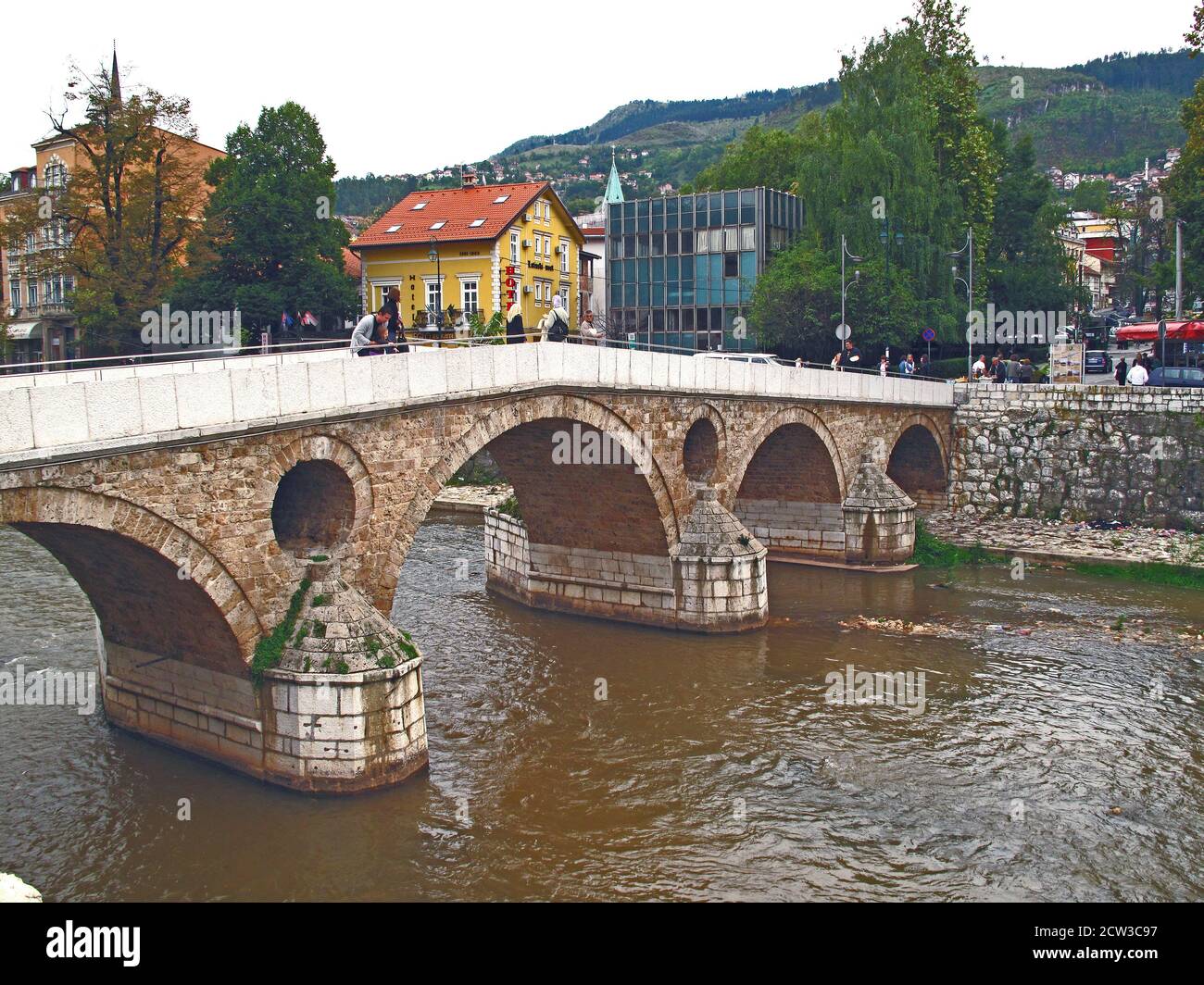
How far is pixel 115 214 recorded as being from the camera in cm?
2619

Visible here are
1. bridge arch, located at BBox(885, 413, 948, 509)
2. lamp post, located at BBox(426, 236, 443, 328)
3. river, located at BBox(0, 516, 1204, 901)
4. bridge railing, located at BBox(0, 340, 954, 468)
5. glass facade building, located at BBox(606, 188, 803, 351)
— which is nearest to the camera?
bridge railing, located at BBox(0, 340, 954, 468)

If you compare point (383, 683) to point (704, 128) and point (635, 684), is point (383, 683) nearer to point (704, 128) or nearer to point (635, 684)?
point (635, 684)

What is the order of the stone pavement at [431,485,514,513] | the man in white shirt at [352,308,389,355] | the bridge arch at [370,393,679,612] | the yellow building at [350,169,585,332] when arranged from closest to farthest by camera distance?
1. the man in white shirt at [352,308,389,355]
2. the bridge arch at [370,393,679,612]
3. the stone pavement at [431,485,514,513]
4. the yellow building at [350,169,585,332]

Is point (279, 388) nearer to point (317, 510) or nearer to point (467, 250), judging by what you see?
point (317, 510)

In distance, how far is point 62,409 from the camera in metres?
10.1

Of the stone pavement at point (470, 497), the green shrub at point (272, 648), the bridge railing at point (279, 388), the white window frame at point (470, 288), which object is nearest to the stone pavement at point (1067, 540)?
the bridge railing at point (279, 388)

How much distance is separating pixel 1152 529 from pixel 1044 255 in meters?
18.0

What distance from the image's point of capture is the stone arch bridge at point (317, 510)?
10844 millimetres

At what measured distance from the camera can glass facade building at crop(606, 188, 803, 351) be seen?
45.5 metres

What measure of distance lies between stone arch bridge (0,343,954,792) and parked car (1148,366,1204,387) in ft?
54.0

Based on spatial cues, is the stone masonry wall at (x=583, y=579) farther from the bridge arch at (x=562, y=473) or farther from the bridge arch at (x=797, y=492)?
the bridge arch at (x=797, y=492)

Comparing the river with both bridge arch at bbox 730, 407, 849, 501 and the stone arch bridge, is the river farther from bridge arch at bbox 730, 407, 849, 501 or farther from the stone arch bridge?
bridge arch at bbox 730, 407, 849, 501

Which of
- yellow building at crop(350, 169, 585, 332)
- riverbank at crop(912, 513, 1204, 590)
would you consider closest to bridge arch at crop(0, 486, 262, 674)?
riverbank at crop(912, 513, 1204, 590)

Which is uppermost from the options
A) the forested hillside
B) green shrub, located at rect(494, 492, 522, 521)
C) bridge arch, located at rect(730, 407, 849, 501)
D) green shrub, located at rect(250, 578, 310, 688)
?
the forested hillside
